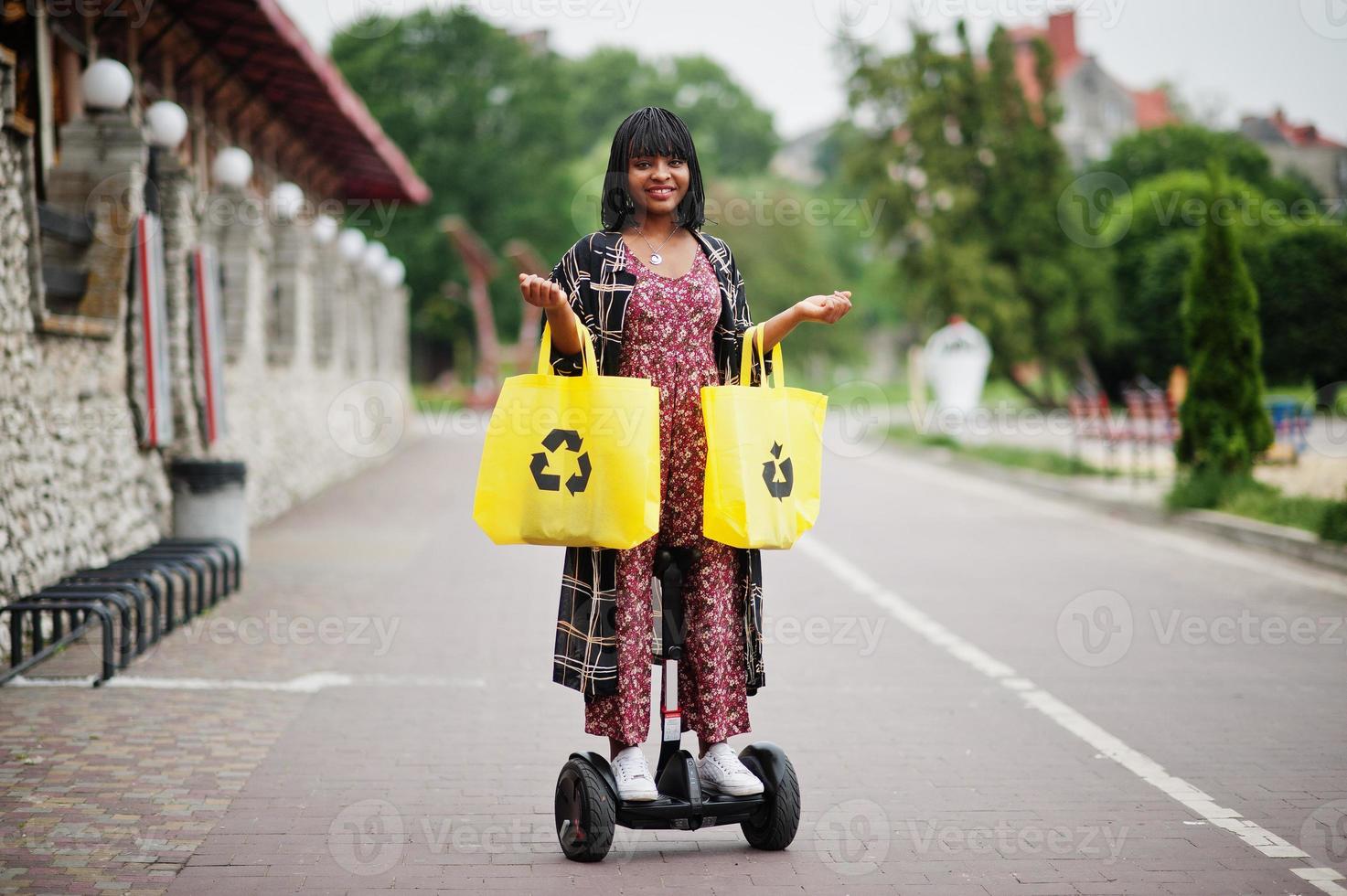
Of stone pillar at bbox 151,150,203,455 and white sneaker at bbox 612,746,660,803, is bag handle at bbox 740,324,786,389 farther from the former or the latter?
stone pillar at bbox 151,150,203,455

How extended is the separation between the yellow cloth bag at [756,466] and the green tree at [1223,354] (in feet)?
40.3

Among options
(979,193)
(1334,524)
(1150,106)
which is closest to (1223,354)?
(1334,524)

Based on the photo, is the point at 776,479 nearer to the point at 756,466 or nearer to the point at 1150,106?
the point at 756,466

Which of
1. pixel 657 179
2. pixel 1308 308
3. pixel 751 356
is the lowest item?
pixel 751 356

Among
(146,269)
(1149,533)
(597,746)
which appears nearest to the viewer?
(597,746)

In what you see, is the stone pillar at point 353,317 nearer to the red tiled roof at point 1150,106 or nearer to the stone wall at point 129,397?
the stone wall at point 129,397

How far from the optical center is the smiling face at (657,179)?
4.66 m

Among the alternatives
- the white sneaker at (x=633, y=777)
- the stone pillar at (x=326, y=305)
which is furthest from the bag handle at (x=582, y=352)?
the stone pillar at (x=326, y=305)

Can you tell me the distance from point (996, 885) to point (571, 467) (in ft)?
5.65

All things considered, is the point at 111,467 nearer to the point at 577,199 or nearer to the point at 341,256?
the point at 341,256

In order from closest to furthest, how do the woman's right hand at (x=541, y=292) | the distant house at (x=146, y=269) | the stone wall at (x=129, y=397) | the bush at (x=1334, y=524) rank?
the woman's right hand at (x=541, y=292), the stone wall at (x=129, y=397), the distant house at (x=146, y=269), the bush at (x=1334, y=524)

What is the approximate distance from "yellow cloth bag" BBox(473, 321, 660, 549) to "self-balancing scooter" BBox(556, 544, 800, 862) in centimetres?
35

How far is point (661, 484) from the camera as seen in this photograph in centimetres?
464

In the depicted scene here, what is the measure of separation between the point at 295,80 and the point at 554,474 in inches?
574
